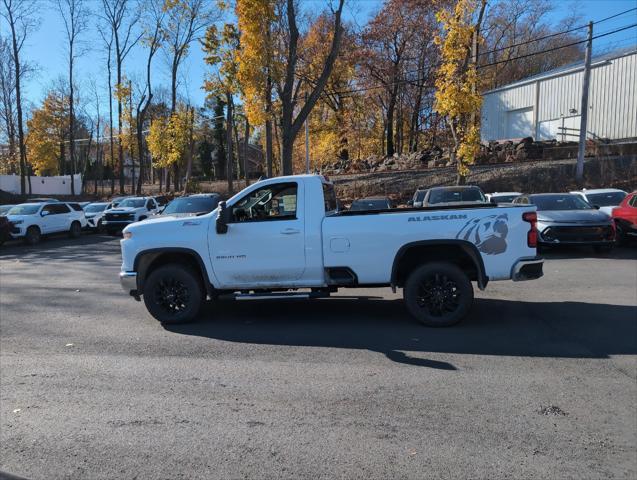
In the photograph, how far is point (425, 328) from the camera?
6504mm

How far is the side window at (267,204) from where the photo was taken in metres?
6.85

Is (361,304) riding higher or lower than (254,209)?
lower

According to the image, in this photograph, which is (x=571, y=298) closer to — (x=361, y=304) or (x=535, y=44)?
(x=361, y=304)

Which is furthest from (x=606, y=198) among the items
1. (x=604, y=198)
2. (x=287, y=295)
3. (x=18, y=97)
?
(x=18, y=97)

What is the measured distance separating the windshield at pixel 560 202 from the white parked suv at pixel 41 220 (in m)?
18.8

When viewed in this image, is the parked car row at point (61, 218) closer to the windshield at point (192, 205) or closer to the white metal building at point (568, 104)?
the windshield at point (192, 205)

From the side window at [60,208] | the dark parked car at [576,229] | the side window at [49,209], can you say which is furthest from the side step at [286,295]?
the side window at [60,208]

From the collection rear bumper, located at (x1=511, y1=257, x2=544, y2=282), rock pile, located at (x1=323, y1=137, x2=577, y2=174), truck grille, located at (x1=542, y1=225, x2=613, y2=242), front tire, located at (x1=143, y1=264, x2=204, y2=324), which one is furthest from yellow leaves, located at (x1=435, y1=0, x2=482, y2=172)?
front tire, located at (x1=143, y1=264, x2=204, y2=324)

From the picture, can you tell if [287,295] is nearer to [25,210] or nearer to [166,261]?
[166,261]

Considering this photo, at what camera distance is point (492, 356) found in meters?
5.38

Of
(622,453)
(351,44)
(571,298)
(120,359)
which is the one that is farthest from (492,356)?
(351,44)

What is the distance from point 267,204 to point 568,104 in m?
30.3

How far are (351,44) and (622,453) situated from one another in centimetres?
3853

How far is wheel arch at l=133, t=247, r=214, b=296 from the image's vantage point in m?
6.86
